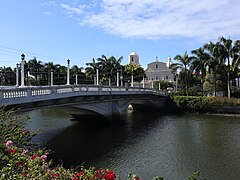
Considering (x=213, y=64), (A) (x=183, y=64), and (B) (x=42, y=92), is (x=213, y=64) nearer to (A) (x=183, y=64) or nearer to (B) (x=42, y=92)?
(A) (x=183, y=64)

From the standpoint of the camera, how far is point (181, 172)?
11883mm

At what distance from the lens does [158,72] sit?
2972 inches

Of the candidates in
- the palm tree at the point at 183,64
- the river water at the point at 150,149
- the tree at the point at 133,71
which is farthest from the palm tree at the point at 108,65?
the river water at the point at 150,149

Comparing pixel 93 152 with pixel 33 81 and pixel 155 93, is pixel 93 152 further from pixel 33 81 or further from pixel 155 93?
pixel 33 81

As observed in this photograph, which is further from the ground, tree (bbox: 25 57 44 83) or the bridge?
tree (bbox: 25 57 44 83)

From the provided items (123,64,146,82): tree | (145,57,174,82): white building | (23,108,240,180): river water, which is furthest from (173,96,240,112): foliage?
(145,57,174,82): white building

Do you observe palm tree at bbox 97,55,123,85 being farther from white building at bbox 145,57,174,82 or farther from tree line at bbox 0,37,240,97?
white building at bbox 145,57,174,82

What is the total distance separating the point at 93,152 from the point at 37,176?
11.6 meters

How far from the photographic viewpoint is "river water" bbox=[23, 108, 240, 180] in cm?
1229

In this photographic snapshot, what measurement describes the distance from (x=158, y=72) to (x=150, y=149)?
60.9 metres

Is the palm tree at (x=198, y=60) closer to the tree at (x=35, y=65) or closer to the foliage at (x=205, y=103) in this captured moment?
the foliage at (x=205, y=103)

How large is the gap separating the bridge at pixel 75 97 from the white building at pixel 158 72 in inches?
1509

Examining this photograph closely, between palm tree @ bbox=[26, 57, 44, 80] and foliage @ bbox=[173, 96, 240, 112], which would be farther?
palm tree @ bbox=[26, 57, 44, 80]

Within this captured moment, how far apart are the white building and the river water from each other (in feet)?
167
